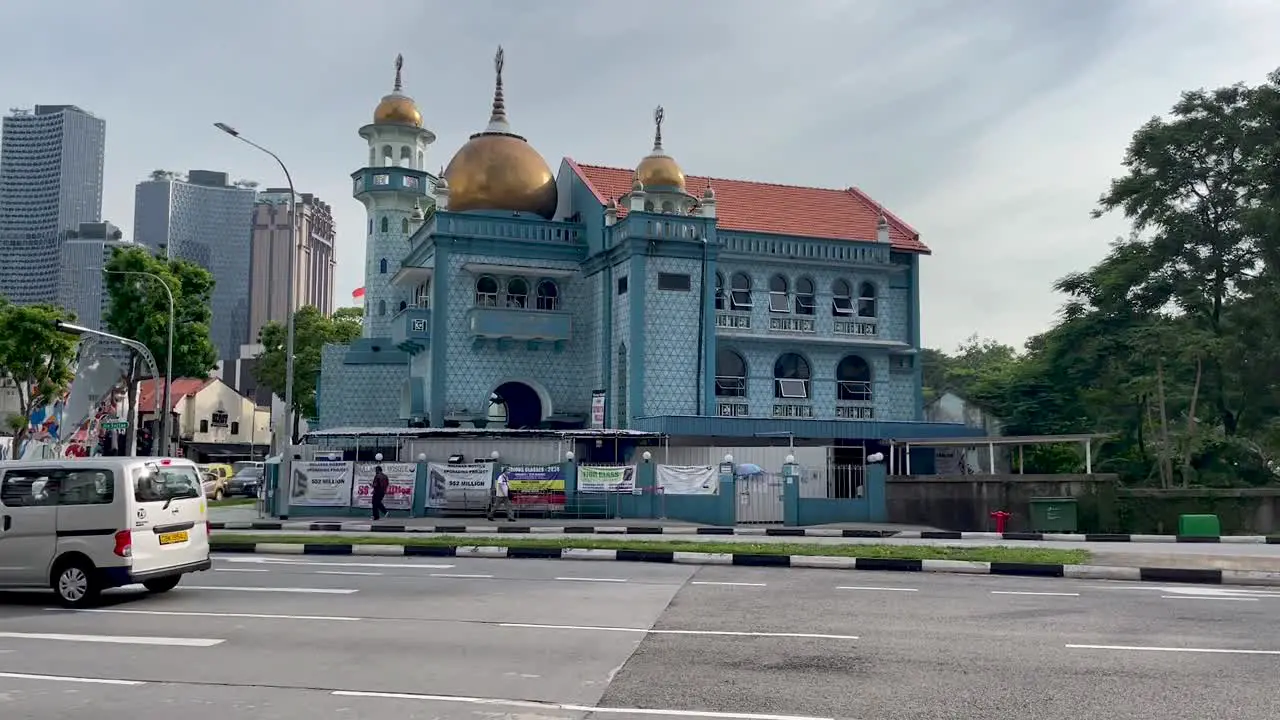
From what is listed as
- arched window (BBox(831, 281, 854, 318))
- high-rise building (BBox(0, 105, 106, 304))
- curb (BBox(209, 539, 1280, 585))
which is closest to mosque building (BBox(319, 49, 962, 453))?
arched window (BBox(831, 281, 854, 318))

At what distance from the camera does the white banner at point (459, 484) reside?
28078 mm

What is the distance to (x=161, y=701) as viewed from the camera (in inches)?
293

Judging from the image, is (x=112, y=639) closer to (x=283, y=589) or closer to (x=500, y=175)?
(x=283, y=589)

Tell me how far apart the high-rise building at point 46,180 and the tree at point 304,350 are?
5208 inches

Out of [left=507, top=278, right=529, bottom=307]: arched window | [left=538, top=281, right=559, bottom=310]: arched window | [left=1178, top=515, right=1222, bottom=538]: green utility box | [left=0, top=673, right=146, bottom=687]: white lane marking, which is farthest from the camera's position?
[left=538, top=281, right=559, bottom=310]: arched window

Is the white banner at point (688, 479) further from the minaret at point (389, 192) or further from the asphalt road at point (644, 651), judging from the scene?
the minaret at point (389, 192)

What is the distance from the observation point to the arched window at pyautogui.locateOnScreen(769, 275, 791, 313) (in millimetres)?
38594

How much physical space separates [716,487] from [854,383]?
43.8 feet

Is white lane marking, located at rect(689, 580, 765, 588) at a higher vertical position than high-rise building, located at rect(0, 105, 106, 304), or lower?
lower

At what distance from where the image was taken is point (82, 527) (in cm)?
1216

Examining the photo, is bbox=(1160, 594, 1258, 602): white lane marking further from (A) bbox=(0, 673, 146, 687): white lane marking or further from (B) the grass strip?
(A) bbox=(0, 673, 146, 687): white lane marking

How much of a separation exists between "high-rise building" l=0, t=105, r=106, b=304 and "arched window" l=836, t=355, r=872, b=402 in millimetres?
167175

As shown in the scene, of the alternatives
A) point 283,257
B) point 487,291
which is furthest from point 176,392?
point 283,257

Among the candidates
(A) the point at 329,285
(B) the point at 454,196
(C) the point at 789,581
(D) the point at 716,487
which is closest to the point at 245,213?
(A) the point at 329,285
